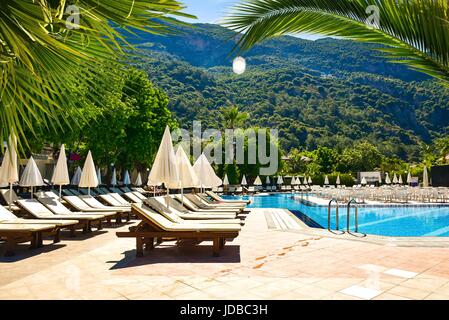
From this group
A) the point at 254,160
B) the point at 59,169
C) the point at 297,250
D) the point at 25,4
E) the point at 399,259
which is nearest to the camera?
the point at 25,4

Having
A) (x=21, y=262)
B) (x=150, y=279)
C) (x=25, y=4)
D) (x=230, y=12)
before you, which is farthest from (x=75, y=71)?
(x=21, y=262)

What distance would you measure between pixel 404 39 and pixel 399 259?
4.32 m

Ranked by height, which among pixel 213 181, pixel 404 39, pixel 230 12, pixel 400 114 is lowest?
pixel 213 181

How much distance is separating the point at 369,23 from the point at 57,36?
197cm

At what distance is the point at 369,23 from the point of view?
252 cm

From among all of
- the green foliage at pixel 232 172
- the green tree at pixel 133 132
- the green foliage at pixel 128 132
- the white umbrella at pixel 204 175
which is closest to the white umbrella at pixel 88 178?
the white umbrella at pixel 204 175

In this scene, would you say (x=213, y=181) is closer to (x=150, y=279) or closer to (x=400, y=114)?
(x=150, y=279)

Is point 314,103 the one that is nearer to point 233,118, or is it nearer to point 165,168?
point 233,118

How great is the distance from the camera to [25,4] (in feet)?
4.73

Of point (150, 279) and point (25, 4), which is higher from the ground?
point (25, 4)

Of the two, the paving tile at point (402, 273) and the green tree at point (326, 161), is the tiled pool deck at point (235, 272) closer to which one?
the paving tile at point (402, 273)

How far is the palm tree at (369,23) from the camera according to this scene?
231 cm

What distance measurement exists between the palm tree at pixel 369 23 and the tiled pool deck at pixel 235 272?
97.4 inches

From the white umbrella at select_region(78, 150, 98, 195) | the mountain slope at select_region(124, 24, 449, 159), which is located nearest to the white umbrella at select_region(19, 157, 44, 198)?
the white umbrella at select_region(78, 150, 98, 195)
